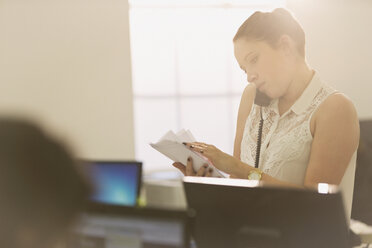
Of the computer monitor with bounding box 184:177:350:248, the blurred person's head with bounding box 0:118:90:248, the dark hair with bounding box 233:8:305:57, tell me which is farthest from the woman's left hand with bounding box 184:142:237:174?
the blurred person's head with bounding box 0:118:90:248

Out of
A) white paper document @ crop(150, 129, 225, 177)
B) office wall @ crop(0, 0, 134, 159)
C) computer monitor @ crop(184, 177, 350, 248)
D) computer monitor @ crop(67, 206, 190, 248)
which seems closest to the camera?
computer monitor @ crop(67, 206, 190, 248)

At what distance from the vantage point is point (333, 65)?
16.7 ft

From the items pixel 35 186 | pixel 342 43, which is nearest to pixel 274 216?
pixel 35 186

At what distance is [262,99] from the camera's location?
94.8 inches

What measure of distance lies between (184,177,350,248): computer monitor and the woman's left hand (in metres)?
0.73

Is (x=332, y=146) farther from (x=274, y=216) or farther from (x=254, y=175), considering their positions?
(x=274, y=216)

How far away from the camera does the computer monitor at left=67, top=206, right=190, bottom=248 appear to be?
3.48 feet

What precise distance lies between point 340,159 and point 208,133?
289 cm

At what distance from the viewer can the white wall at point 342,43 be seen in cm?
505

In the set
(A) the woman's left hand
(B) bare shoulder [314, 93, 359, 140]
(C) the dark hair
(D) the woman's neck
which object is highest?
(C) the dark hair

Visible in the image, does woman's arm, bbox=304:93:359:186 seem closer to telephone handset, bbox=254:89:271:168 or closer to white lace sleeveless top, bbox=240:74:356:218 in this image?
white lace sleeveless top, bbox=240:74:356:218

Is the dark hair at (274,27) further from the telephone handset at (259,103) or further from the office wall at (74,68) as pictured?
the office wall at (74,68)

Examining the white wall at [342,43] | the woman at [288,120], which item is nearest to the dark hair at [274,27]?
the woman at [288,120]

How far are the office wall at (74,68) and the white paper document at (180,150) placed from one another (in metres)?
2.50
